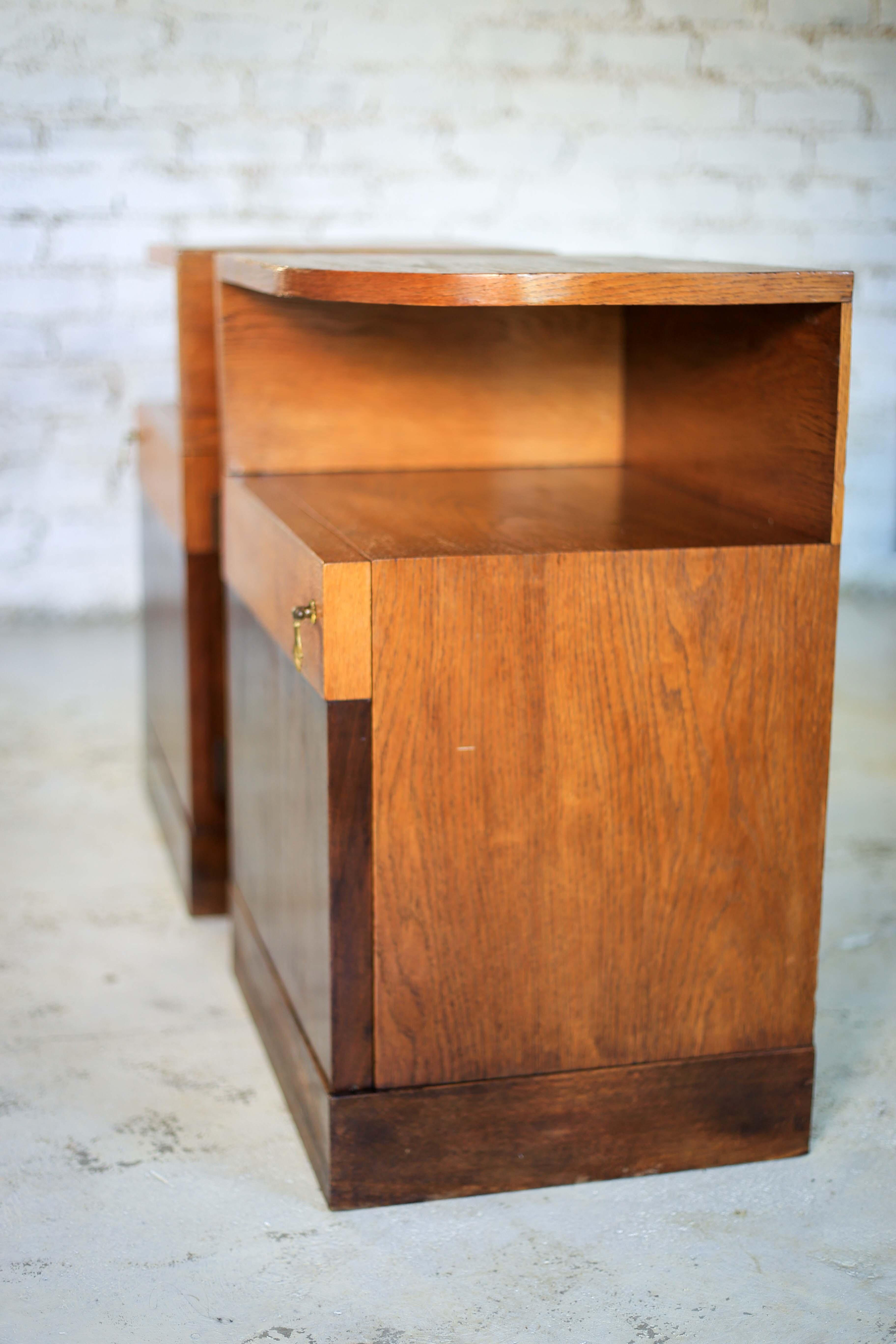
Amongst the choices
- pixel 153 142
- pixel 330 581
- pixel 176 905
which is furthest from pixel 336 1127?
pixel 153 142

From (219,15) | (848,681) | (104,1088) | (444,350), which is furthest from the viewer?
(219,15)

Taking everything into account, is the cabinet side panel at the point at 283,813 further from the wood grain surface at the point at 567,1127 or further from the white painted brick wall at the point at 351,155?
the white painted brick wall at the point at 351,155

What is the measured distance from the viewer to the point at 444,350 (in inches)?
72.2

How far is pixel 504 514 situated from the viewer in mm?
1553

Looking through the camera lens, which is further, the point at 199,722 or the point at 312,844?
the point at 199,722

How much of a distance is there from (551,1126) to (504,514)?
61 centimetres

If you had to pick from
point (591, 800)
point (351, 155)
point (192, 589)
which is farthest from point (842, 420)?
point (351, 155)

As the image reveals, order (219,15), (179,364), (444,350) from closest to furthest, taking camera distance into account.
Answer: (444,350), (179,364), (219,15)

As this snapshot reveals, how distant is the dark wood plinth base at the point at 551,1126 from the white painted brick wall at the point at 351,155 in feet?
8.28

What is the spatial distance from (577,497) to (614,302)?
0.42 meters

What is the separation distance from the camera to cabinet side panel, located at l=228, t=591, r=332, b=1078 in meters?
1.42

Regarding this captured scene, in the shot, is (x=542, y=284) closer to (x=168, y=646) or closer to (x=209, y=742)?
(x=209, y=742)

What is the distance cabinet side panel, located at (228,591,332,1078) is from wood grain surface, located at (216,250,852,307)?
373mm

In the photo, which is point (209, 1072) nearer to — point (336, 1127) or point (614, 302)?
point (336, 1127)
